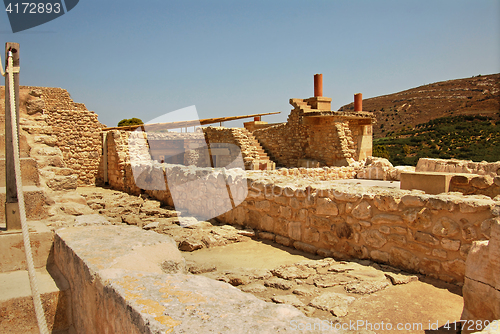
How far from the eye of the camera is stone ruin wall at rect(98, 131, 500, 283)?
329cm

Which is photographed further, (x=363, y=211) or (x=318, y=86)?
(x=318, y=86)

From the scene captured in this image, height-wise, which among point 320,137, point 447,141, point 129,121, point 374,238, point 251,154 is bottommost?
point 374,238

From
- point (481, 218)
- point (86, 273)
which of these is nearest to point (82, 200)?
point (86, 273)

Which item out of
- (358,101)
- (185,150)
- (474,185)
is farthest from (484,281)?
(185,150)

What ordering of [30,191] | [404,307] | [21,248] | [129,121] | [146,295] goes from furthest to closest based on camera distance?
Result: 1. [129,121]
2. [404,307]
3. [30,191]
4. [21,248]
5. [146,295]

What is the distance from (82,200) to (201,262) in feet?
5.58

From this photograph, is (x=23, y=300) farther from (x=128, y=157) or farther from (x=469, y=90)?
(x=469, y=90)

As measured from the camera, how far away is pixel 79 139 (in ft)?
35.4

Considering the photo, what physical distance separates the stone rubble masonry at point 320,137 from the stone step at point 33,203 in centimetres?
1151

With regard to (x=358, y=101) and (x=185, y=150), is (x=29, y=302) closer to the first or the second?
(x=358, y=101)

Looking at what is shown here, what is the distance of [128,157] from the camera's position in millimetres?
10445

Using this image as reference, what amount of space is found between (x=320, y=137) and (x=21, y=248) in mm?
12733

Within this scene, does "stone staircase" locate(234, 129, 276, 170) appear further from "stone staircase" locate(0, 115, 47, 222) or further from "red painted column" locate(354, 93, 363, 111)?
"stone staircase" locate(0, 115, 47, 222)

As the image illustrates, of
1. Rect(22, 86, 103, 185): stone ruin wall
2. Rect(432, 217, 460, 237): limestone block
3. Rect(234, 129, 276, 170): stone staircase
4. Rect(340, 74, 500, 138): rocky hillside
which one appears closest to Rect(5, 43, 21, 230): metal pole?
Rect(432, 217, 460, 237): limestone block
